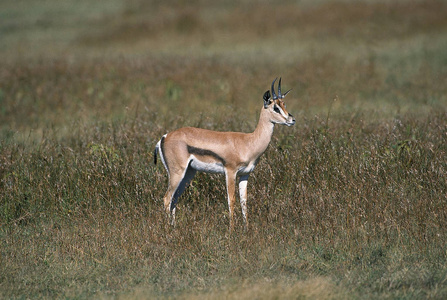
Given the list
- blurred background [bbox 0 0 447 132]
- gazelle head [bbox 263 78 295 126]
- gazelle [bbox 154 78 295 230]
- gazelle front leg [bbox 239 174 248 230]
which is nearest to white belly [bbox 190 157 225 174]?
gazelle [bbox 154 78 295 230]

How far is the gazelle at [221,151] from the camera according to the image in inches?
268

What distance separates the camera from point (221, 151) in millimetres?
6805

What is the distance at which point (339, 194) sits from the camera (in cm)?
718

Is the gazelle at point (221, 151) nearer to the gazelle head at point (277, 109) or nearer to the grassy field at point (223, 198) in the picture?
the gazelle head at point (277, 109)

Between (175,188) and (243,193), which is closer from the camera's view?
(175,188)

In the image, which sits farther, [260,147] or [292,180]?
[292,180]

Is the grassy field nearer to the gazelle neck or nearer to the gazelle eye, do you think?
the gazelle neck

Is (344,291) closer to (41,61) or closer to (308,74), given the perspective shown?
(308,74)

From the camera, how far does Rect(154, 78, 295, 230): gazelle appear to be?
6.80 m

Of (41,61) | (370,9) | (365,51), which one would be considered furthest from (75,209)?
(370,9)

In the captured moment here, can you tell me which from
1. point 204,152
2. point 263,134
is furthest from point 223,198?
point 263,134

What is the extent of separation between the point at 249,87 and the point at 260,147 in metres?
8.67

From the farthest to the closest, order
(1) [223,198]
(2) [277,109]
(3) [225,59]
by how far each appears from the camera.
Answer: (3) [225,59], (1) [223,198], (2) [277,109]

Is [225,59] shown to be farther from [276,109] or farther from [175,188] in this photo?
[175,188]
